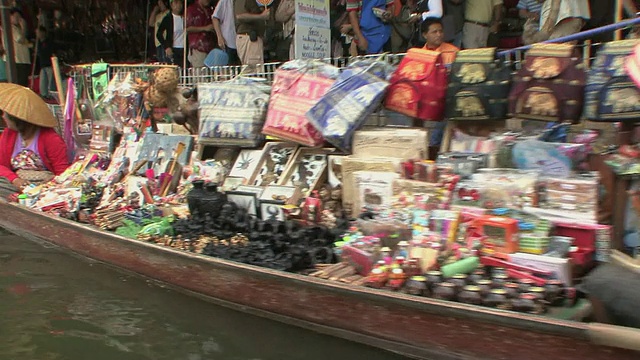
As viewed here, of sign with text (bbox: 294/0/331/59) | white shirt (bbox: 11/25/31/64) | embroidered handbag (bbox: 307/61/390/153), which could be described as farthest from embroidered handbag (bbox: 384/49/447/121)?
white shirt (bbox: 11/25/31/64)

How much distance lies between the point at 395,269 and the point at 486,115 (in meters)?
1.27

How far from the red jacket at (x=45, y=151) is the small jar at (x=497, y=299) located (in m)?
4.83

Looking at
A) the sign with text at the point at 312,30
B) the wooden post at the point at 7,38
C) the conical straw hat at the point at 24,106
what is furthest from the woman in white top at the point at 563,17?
the wooden post at the point at 7,38

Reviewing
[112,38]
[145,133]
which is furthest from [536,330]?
[112,38]

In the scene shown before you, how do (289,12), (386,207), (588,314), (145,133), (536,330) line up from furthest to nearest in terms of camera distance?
(289,12) → (145,133) → (386,207) → (588,314) → (536,330)

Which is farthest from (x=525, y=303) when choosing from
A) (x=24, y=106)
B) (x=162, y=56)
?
(x=162, y=56)

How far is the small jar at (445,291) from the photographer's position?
2816 mm

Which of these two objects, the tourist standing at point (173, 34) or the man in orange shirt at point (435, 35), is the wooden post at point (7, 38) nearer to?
the tourist standing at point (173, 34)

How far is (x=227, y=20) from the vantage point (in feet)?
25.0

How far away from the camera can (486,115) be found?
378 cm

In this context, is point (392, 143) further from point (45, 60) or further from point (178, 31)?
point (45, 60)

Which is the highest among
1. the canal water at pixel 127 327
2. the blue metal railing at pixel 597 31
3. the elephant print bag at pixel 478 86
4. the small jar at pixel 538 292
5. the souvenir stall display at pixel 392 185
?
the blue metal railing at pixel 597 31

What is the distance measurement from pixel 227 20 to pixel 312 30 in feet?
6.68

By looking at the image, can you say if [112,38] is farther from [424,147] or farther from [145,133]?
[424,147]
